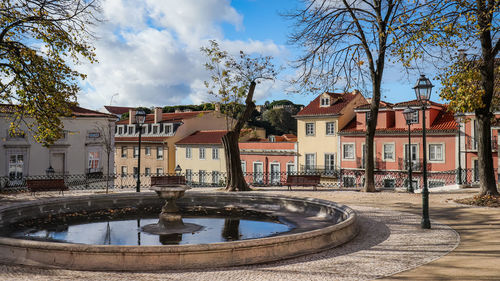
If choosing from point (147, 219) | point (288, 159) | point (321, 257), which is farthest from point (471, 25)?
point (288, 159)

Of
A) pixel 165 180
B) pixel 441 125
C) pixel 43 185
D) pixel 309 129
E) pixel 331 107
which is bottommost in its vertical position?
pixel 43 185

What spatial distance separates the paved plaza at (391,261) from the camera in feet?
21.9

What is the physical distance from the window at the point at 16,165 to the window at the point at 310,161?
1035 inches

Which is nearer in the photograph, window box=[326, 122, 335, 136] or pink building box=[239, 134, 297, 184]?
window box=[326, 122, 335, 136]

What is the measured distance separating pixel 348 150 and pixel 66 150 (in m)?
26.0

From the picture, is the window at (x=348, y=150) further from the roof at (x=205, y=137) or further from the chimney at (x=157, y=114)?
the chimney at (x=157, y=114)

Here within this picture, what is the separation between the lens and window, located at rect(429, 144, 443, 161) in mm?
36309

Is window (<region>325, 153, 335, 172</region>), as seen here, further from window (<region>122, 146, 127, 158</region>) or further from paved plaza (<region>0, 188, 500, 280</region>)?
paved plaza (<region>0, 188, 500, 280</region>)

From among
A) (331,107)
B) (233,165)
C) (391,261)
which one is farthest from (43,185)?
(331,107)

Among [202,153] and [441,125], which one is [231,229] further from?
[202,153]

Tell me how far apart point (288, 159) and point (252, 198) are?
29.4 metres

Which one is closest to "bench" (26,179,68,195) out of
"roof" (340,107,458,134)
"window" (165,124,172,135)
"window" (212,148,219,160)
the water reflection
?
the water reflection

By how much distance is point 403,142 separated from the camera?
A: 3816 centimetres

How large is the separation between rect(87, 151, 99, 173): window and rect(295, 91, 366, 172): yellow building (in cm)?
2013
